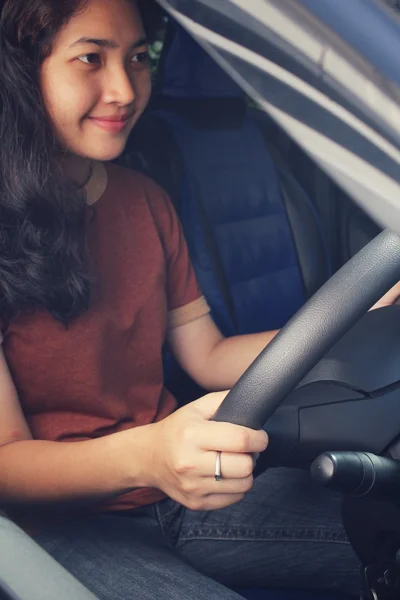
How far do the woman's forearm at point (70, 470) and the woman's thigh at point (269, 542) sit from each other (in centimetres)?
25

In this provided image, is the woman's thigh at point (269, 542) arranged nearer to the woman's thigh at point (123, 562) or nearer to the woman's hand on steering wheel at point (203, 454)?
the woman's thigh at point (123, 562)

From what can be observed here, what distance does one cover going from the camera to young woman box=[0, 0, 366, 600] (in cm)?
113

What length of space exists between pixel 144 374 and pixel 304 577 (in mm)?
423

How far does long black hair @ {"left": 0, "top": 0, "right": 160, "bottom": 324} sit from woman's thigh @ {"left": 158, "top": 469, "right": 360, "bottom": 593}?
15.4 inches

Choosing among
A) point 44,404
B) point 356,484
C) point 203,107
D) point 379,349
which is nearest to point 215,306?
point 203,107

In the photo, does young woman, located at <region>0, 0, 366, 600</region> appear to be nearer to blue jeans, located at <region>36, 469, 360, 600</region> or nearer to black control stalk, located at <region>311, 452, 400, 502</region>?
blue jeans, located at <region>36, 469, 360, 600</region>

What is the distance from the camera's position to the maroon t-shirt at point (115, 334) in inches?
49.9

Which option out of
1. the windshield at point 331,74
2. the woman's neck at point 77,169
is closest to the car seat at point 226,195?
the woman's neck at point 77,169

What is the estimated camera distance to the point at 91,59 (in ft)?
3.99

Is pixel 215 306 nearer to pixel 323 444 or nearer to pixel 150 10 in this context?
pixel 150 10

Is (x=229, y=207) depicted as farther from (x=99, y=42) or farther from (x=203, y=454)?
(x=203, y=454)

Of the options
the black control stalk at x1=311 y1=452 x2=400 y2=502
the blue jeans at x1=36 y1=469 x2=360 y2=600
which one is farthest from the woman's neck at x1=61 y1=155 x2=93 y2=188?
the black control stalk at x1=311 y1=452 x2=400 y2=502

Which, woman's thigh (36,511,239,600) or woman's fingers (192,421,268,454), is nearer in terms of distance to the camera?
woman's fingers (192,421,268,454)

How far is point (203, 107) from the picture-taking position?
173cm
